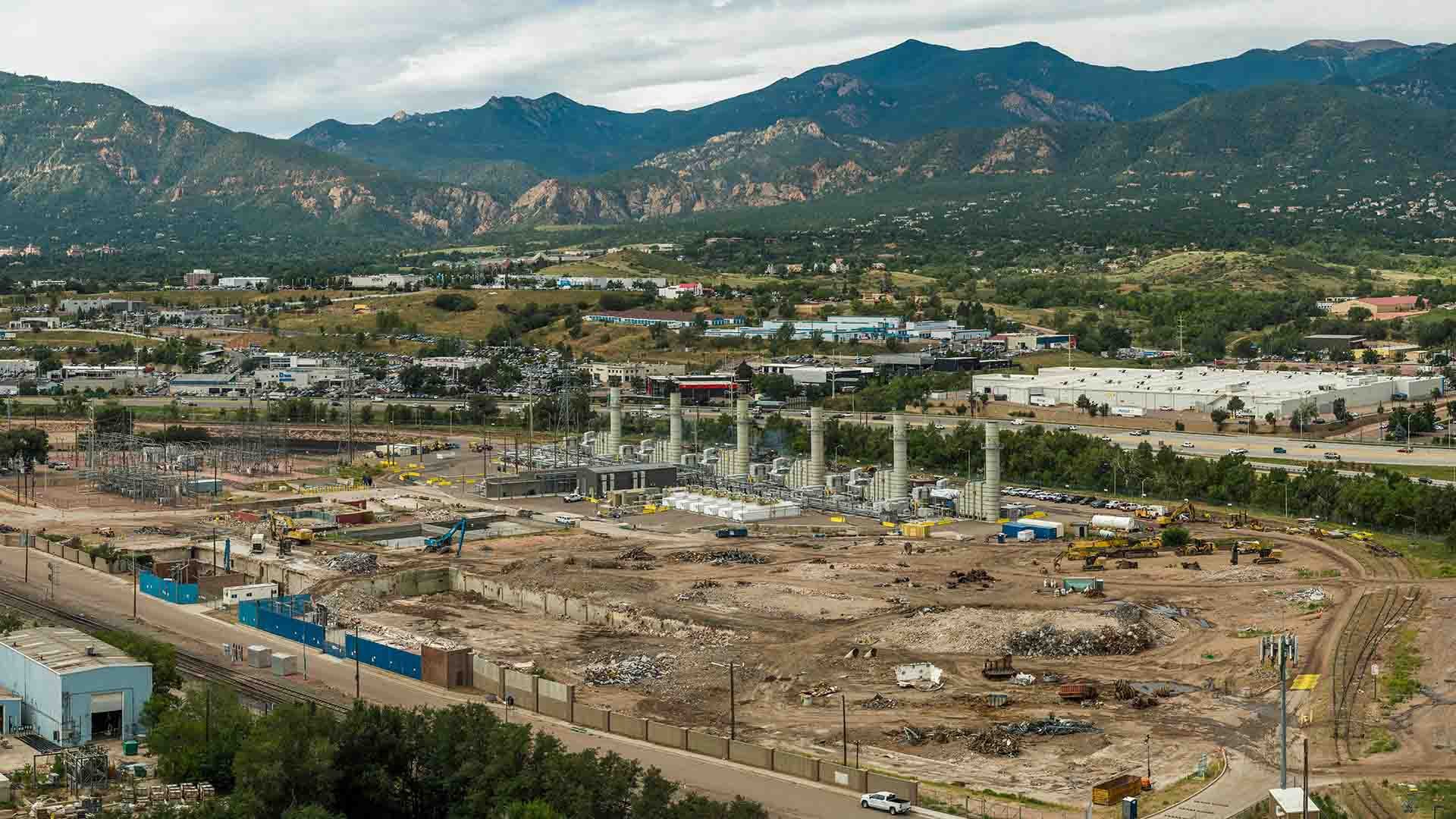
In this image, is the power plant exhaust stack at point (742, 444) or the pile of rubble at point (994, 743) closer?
the pile of rubble at point (994, 743)

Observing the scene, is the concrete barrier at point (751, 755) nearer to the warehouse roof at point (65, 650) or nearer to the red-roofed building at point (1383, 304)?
the warehouse roof at point (65, 650)

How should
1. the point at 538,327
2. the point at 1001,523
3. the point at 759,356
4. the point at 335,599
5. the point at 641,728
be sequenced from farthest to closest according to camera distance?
1. the point at 538,327
2. the point at 759,356
3. the point at 1001,523
4. the point at 335,599
5. the point at 641,728

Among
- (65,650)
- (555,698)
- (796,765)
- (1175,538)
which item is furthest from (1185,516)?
(65,650)

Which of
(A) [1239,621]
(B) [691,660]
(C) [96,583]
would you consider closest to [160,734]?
(B) [691,660]

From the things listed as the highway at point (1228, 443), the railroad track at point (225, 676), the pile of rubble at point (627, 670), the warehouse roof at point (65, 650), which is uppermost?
the highway at point (1228, 443)

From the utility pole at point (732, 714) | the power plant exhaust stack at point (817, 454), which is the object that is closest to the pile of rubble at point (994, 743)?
the utility pole at point (732, 714)

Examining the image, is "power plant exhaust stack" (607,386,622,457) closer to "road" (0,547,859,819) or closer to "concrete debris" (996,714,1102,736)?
"road" (0,547,859,819)

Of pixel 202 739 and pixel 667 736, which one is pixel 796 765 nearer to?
pixel 667 736

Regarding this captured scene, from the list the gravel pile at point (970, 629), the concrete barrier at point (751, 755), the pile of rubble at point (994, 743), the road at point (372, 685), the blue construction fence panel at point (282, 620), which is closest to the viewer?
the road at point (372, 685)

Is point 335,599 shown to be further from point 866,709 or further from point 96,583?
point 866,709
